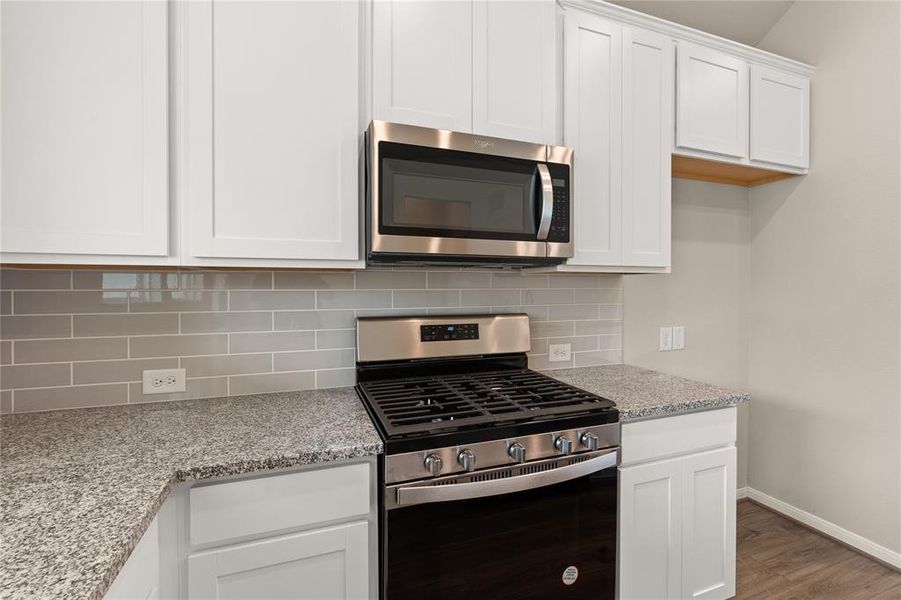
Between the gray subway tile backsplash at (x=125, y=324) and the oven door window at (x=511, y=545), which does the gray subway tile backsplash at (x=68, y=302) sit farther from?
the oven door window at (x=511, y=545)

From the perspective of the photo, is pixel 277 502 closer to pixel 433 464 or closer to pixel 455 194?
pixel 433 464

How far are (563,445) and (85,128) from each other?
62.3 inches

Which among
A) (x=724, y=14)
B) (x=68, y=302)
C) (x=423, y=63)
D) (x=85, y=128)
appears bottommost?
(x=68, y=302)

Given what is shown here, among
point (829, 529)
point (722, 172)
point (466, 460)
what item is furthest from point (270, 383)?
point (829, 529)

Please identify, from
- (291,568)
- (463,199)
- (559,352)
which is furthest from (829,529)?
(291,568)

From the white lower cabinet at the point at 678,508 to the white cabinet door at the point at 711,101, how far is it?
118 centimetres

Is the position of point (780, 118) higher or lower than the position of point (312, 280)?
higher

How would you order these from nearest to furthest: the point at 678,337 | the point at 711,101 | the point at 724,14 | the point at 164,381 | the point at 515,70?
1. the point at 164,381
2. the point at 515,70
3. the point at 711,101
4. the point at 724,14
5. the point at 678,337

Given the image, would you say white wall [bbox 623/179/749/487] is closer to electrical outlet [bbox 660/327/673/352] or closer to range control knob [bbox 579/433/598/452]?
electrical outlet [bbox 660/327/673/352]

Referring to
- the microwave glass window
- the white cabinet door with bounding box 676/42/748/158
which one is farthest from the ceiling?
the microwave glass window

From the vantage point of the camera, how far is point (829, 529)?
238 cm

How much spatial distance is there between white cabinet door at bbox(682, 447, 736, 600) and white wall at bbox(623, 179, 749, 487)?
0.73 metres

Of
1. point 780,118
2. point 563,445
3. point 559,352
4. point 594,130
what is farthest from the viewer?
point 780,118

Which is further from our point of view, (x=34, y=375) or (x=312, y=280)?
(x=312, y=280)
